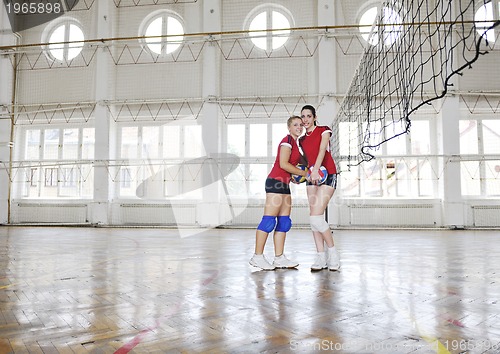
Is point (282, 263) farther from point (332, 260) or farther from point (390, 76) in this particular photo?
point (390, 76)

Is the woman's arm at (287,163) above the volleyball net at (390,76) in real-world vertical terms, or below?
below

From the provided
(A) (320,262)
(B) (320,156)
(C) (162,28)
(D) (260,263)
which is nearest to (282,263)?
(D) (260,263)

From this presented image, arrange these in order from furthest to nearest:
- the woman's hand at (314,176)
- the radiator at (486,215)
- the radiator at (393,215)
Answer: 1. the radiator at (393,215)
2. the radiator at (486,215)
3. the woman's hand at (314,176)

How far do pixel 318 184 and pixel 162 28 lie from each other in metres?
12.2

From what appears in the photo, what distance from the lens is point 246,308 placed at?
2322 mm

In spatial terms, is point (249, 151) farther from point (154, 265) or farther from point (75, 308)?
point (75, 308)

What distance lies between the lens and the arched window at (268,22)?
1303cm

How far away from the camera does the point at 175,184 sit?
13156mm

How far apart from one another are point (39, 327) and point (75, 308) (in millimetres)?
387

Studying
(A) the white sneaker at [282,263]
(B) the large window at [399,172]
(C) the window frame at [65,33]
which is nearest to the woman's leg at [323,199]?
(A) the white sneaker at [282,263]

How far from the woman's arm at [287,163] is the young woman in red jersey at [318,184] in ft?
0.42

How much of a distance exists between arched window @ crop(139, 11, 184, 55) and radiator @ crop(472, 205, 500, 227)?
1163cm

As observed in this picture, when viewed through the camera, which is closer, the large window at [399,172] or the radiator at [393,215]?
the radiator at [393,215]

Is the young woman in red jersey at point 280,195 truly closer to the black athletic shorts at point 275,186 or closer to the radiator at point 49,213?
the black athletic shorts at point 275,186
